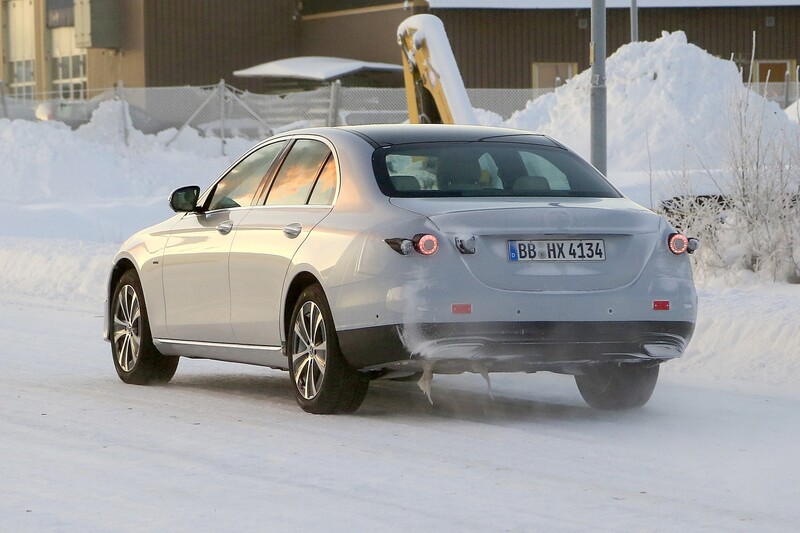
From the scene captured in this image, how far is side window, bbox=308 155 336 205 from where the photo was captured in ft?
29.6

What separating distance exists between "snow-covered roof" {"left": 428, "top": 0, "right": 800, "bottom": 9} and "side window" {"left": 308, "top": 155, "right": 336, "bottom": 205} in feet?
111

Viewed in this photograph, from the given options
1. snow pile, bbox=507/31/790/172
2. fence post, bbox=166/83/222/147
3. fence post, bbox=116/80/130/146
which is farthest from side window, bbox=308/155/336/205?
fence post, bbox=116/80/130/146

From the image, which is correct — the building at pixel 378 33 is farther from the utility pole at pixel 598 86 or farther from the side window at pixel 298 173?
the side window at pixel 298 173

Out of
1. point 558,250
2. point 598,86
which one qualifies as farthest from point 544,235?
point 598,86

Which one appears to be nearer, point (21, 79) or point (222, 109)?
Answer: point (222, 109)

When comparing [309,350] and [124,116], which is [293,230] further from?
[124,116]

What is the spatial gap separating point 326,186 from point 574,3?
115 ft

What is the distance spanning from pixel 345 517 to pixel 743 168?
Answer: 32.3 feet

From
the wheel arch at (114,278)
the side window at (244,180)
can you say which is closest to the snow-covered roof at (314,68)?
the wheel arch at (114,278)

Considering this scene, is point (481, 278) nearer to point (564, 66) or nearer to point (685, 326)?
point (685, 326)

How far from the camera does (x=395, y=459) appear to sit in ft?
24.6

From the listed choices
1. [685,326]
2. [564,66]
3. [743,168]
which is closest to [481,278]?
[685,326]

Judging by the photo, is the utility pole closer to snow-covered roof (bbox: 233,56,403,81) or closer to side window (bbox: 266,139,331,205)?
side window (bbox: 266,139,331,205)

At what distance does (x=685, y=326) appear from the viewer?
8586 mm
